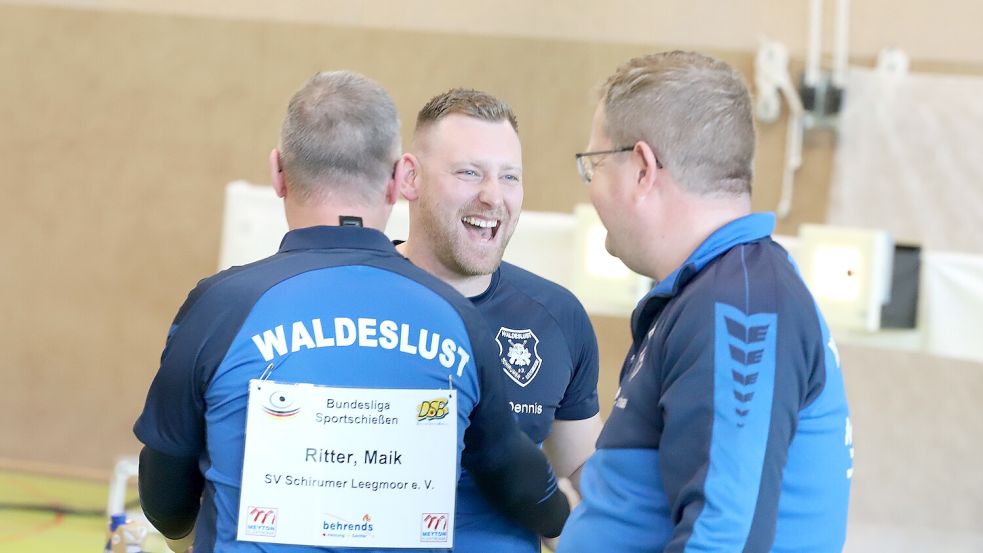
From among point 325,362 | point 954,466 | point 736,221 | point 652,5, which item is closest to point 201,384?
point 325,362

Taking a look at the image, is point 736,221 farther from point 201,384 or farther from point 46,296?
point 46,296

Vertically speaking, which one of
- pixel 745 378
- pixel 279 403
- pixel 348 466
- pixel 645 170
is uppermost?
pixel 645 170

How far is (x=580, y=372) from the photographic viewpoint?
7.76 feet

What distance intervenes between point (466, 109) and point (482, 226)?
26 centimetres

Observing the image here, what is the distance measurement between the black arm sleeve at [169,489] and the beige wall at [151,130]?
3.93 metres

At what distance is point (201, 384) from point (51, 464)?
16.0ft

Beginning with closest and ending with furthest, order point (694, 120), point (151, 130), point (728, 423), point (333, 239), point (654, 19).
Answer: point (728, 423), point (694, 120), point (333, 239), point (654, 19), point (151, 130)

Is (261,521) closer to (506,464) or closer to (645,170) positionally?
(506,464)

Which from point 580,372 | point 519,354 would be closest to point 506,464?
point 519,354

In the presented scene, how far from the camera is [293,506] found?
1650 mm

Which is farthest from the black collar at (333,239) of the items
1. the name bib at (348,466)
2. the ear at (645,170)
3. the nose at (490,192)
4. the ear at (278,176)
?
the nose at (490,192)

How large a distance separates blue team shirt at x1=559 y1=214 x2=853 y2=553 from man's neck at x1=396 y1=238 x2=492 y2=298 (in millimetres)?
832

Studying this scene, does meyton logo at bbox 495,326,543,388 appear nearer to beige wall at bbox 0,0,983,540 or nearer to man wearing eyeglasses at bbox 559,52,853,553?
man wearing eyeglasses at bbox 559,52,853,553

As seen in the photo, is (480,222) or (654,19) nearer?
(480,222)
